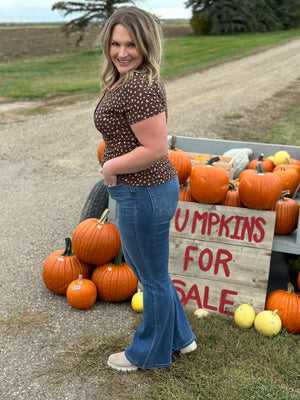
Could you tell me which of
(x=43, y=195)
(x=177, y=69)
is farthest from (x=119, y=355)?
(x=177, y=69)

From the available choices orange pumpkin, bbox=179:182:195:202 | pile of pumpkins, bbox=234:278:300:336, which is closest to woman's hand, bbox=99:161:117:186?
orange pumpkin, bbox=179:182:195:202

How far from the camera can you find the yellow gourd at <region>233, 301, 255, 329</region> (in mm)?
3404

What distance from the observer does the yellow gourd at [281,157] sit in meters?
4.51

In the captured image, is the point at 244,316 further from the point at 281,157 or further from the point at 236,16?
the point at 236,16

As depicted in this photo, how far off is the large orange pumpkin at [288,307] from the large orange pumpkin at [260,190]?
673 mm

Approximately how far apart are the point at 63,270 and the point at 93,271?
272 millimetres

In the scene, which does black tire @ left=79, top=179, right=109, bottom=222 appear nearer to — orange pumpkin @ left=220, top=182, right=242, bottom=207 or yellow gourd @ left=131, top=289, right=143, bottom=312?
yellow gourd @ left=131, top=289, right=143, bottom=312

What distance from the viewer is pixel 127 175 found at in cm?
242

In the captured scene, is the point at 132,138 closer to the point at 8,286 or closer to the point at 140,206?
the point at 140,206

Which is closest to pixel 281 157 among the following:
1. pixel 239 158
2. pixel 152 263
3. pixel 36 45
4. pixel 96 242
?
pixel 239 158

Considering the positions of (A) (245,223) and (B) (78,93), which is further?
(B) (78,93)

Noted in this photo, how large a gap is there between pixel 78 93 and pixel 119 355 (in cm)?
1180

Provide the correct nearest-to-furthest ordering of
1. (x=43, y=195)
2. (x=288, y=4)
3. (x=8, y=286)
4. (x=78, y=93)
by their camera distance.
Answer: (x=8, y=286)
(x=43, y=195)
(x=78, y=93)
(x=288, y=4)

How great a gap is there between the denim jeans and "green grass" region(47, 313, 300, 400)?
0.12m
